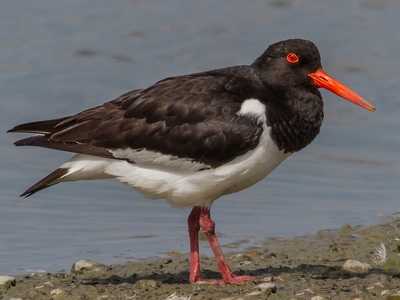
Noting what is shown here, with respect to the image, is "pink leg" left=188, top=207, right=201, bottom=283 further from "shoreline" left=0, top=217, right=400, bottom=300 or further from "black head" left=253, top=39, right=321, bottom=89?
"black head" left=253, top=39, right=321, bottom=89

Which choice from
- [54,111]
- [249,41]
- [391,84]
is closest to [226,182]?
[54,111]

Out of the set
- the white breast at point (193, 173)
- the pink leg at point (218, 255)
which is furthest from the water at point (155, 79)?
the white breast at point (193, 173)

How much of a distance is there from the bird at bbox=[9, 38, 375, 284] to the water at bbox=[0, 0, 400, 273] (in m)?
1.12

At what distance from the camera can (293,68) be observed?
9.56 meters

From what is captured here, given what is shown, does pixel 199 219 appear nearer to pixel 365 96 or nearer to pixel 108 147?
pixel 108 147

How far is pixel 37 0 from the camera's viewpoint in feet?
54.5

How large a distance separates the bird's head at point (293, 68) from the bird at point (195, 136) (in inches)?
0.6

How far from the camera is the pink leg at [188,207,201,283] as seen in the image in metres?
9.25

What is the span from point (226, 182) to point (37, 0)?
26.8 ft

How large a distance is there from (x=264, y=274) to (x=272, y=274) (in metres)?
0.06

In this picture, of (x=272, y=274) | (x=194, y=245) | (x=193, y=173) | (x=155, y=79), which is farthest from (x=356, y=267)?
(x=155, y=79)

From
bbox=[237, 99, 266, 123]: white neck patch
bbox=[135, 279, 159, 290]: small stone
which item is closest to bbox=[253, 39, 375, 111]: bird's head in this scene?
bbox=[237, 99, 266, 123]: white neck patch

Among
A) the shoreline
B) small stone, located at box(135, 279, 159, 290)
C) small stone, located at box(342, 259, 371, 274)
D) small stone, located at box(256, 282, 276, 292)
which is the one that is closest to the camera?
small stone, located at box(256, 282, 276, 292)

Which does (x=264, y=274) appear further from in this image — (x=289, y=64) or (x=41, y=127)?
(x=41, y=127)
